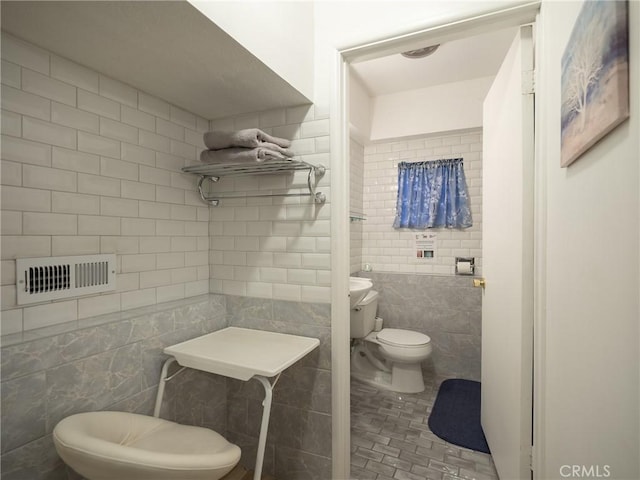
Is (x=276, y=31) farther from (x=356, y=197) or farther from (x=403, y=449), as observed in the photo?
(x=403, y=449)

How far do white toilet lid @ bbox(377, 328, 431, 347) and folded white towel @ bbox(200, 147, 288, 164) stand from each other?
1789 mm

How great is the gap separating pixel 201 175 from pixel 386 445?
6.37 feet

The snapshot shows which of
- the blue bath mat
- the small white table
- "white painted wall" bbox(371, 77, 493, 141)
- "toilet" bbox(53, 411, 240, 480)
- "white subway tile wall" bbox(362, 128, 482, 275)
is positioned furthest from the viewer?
"white subway tile wall" bbox(362, 128, 482, 275)

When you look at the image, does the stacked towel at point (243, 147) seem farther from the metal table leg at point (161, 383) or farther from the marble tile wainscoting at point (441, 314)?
the marble tile wainscoting at point (441, 314)

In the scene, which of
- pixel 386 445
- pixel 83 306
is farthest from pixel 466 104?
pixel 83 306

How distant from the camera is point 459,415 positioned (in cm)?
220

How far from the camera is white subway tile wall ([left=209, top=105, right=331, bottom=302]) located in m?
1.51

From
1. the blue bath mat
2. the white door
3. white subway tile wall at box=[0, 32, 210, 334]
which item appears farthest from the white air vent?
the blue bath mat

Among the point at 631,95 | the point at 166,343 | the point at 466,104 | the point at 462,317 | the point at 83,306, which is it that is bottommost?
the point at 462,317

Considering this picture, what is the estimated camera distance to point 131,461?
75cm

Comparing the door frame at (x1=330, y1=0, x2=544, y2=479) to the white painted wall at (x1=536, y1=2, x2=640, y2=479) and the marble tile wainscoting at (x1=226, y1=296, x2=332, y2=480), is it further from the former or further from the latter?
the white painted wall at (x1=536, y1=2, x2=640, y2=479)

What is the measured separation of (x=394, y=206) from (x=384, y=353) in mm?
1394

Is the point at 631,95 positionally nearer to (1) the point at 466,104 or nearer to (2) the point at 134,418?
(2) the point at 134,418

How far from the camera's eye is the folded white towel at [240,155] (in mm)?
1332
